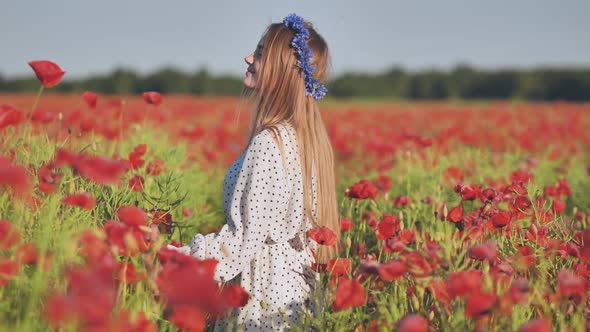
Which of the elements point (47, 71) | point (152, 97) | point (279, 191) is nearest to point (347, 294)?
point (279, 191)

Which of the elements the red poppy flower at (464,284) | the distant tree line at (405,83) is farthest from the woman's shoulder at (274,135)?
the distant tree line at (405,83)

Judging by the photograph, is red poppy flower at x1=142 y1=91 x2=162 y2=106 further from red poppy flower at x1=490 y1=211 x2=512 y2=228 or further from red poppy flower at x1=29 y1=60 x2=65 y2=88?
red poppy flower at x1=490 y1=211 x2=512 y2=228

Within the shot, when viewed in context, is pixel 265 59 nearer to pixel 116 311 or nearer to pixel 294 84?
pixel 294 84

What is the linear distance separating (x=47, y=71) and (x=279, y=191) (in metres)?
0.93

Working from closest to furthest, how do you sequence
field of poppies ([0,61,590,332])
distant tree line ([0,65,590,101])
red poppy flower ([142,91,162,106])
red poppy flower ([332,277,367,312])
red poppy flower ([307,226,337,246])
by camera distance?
field of poppies ([0,61,590,332]) → red poppy flower ([332,277,367,312]) → red poppy flower ([307,226,337,246]) → red poppy flower ([142,91,162,106]) → distant tree line ([0,65,590,101])

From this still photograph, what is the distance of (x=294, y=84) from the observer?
2.34 m

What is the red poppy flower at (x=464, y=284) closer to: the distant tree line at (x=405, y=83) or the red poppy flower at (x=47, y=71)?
the red poppy flower at (x=47, y=71)

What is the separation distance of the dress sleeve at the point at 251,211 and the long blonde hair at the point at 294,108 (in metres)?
0.19

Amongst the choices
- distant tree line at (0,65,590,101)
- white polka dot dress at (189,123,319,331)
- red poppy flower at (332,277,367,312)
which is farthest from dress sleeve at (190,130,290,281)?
distant tree line at (0,65,590,101)

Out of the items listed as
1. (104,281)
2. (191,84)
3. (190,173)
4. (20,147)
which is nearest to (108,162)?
(104,281)

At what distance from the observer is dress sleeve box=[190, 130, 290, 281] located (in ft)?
6.73

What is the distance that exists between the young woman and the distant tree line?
79.0ft

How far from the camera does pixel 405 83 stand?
1108 inches

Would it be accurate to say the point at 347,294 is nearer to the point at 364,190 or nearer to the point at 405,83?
the point at 364,190
